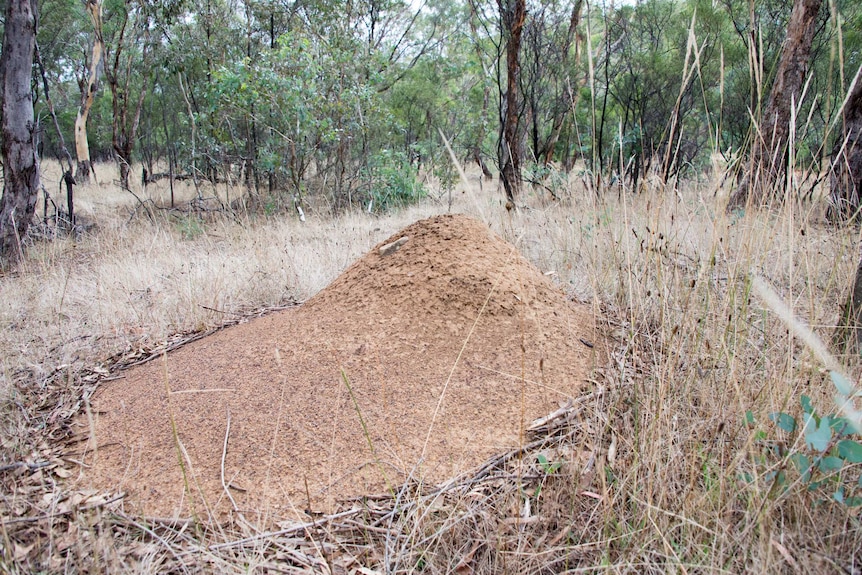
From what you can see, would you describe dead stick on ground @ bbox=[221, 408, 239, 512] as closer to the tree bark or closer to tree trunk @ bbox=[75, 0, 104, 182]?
the tree bark

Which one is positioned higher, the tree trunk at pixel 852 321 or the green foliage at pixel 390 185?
the green foliage at pixel 390 185

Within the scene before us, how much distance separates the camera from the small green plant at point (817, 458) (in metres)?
1.07

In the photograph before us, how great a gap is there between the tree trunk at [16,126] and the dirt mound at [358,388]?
13.5 feet

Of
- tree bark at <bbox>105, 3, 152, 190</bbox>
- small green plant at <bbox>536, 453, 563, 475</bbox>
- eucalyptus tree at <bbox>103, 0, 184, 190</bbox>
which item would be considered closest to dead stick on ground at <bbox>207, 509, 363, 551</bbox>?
small green plant at <bbox>536, 453, 563, 475</bbox>

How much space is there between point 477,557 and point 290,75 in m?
7.16

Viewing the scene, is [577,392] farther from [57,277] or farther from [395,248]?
[57,277]

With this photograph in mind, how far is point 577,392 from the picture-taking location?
1.77 meters

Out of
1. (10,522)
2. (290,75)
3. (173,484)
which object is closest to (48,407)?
(10,522)

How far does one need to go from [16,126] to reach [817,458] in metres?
6.35

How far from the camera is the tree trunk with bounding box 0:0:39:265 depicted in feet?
15.8

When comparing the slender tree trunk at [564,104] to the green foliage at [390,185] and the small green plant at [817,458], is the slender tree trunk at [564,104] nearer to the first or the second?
the green foliage at [390,185]

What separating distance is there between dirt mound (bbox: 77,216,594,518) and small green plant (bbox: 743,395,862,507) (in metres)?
0.58

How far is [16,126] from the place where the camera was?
485cm

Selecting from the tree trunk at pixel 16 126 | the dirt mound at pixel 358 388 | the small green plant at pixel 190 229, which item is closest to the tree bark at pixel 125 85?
the small green plant at pixel 190 229
